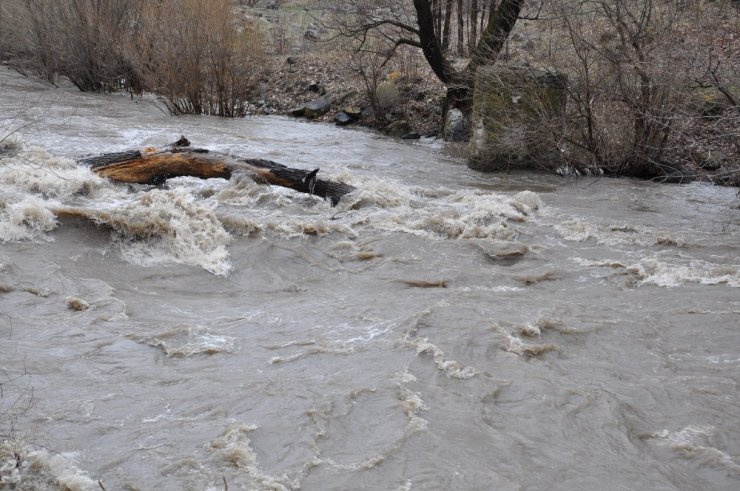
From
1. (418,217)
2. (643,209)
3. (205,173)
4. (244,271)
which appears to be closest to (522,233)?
(418,217)

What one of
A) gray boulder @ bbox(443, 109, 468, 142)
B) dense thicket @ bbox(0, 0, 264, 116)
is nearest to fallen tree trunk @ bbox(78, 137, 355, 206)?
gray boulder @ bbox(443, 109, 468, 142)

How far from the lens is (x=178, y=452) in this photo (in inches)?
167

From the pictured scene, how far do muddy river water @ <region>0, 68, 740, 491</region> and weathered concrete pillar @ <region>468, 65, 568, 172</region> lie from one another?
7.14 feet

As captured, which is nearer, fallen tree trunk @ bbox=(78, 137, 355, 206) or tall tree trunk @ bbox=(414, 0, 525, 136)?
fallen tree trunk @ bbox=(78, 137, 355, 206)

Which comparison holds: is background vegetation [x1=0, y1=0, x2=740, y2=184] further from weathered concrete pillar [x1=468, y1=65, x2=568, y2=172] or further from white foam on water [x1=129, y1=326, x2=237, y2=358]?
white foam on water [x1=129, y1=326, x2=237, y2=358]

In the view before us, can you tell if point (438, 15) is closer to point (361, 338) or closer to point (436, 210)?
point (436, 210)

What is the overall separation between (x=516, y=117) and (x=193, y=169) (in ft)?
19.7

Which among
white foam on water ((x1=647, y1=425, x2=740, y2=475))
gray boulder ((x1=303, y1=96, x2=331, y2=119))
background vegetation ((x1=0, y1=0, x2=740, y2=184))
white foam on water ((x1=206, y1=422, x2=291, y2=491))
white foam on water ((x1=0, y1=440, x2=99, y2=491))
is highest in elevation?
background vegetation ((x1=0, y1=0, x2=740, y2=184))

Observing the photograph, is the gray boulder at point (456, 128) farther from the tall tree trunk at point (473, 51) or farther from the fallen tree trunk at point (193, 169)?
the fallen tree trunk at point (193, 169)

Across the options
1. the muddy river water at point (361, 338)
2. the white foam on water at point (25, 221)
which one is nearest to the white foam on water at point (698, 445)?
the muddy river water at point (361, 338)

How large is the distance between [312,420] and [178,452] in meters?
0.91

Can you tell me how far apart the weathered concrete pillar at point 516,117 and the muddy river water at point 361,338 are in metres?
2.17

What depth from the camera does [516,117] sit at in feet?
42.1

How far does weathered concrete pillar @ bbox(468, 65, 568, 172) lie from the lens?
12.6 m
